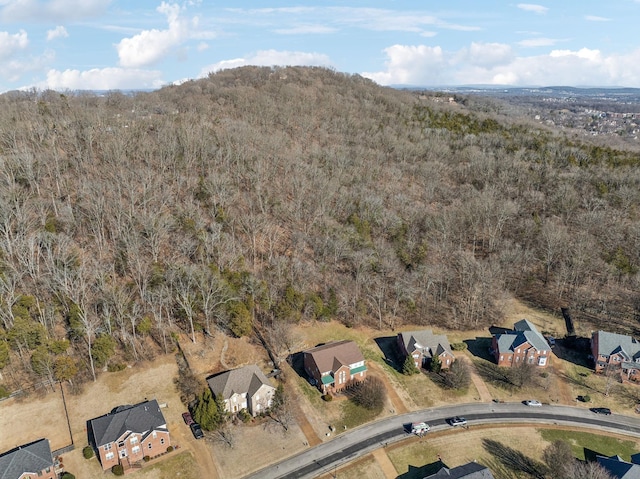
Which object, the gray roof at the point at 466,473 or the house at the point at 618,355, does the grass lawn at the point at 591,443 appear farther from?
the gray roof at the point at 466,473

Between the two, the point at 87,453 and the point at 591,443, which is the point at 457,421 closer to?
the point at 591,443

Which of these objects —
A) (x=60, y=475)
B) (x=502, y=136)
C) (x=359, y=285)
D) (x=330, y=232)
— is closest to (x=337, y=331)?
(x=359, y=285)

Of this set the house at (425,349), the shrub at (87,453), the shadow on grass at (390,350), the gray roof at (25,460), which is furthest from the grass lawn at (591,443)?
the gray roof at (25,460)

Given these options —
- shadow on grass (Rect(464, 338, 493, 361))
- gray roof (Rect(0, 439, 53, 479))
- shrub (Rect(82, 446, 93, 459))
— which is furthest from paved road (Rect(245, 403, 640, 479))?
gray roof (Rect(0, 439, 53, 479))

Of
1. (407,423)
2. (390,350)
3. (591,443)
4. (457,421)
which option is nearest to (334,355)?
(390,350)

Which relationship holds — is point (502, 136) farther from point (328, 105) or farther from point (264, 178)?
point (264, 178)

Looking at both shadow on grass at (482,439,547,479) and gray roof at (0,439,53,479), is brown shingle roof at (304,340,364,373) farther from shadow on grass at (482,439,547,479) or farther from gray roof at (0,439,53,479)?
gray roof at (0,439,53,479)
